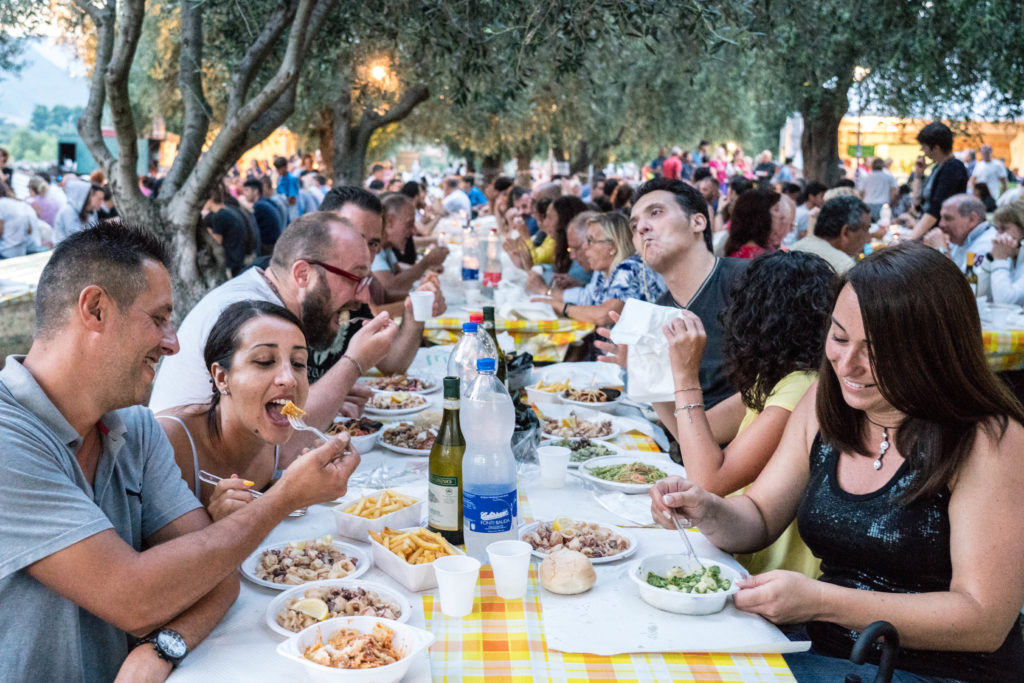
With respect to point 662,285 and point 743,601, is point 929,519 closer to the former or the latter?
point 743,601

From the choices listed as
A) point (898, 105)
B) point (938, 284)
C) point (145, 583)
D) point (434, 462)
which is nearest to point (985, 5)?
point (898, 105)

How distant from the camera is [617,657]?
1.74 metres

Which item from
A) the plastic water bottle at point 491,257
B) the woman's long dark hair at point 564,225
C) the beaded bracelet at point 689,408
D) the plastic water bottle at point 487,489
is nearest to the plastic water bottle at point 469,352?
the plastic water bottle at point 487,489

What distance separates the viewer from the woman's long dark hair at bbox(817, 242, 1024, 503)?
79.0 inches

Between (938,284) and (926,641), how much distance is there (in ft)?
2.67

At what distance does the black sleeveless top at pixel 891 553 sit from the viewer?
204cm

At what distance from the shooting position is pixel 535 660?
1722 millimetres

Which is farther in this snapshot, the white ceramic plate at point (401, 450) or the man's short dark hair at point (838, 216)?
the man's short dark hair at point (838, 216)

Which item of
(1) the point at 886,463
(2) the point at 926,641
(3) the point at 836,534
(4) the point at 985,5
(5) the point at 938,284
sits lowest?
(2) the point at 926,641

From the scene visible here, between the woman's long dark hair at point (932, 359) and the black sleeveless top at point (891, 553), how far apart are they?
0.06m

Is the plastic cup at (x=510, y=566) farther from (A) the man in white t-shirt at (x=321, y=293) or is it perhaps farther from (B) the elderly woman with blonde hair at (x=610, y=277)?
(B) the elderly woman with blonde hair at (x=610, y=277)

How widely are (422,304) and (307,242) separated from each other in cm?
92

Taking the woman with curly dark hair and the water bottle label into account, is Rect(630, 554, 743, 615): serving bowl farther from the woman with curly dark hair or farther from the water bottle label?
the woman with curly dark hair

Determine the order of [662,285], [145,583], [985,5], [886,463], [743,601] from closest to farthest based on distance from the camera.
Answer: [145,583], [743,601], [886,463], [662,285], [985,5]
